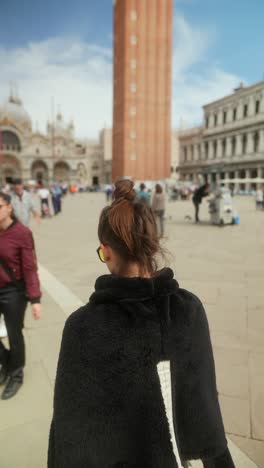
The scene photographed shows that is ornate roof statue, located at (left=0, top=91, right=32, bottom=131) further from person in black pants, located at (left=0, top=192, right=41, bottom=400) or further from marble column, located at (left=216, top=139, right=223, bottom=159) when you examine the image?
person in black pants, located at (left=0, top=192, right=41, bottom=400)

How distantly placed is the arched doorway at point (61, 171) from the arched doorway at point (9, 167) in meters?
7.97

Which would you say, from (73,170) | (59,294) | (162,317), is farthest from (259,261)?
(73,170)

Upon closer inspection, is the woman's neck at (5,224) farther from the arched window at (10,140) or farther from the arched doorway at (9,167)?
the arched window at (10,140)

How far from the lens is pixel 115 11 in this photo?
47.6 m

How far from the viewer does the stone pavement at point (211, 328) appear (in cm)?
238

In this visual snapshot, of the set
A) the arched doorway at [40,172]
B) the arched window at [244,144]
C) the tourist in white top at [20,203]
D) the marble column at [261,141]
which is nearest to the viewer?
the tourist in white top at [20,203]

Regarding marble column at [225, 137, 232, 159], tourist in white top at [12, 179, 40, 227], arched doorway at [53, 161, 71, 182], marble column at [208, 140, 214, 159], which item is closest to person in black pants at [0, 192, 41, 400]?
tourist in white top at [12, 179, 40, 227]

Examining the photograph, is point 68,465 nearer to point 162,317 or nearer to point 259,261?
point 162,317

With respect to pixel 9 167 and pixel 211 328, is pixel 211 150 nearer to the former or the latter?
pixel 9 167

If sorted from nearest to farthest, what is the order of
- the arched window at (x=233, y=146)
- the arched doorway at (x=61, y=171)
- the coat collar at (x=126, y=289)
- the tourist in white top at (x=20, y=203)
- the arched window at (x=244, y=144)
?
the coat collar at (x=126, y=289), the tourist in white top at (x=20, y=203), the arched window at (x=244, y=144), the arched window at (x=233, y=146), the arched doorway at (x=61, y=171)

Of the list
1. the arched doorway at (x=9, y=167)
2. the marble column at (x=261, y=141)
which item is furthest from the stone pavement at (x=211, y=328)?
the arched doorway at (x=9, y=167)

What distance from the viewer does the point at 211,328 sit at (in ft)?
13.1

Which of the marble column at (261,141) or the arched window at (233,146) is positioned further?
the arched window at (233,146)

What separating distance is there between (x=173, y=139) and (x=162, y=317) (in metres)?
70.4
